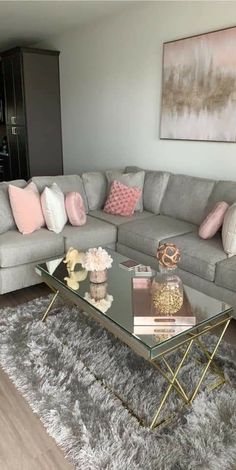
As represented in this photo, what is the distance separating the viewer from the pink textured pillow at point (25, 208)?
2.81 m

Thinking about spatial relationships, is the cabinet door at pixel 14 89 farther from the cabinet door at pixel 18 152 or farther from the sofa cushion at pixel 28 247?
the sofa cushion at pixel 28 247

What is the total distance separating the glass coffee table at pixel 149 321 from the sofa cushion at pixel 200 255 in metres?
0.45

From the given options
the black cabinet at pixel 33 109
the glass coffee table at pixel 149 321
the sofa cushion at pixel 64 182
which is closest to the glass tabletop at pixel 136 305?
the glass coffee table at pixel 149 321

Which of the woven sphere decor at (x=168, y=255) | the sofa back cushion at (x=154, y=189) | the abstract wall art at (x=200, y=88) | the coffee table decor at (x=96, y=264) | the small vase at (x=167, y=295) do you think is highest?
the abstract wall art at (x=200, y=88)

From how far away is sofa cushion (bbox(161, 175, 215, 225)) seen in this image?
118 inches

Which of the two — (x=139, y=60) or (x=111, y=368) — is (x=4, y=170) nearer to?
(x=139, y=60)

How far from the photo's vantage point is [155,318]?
1.70 m

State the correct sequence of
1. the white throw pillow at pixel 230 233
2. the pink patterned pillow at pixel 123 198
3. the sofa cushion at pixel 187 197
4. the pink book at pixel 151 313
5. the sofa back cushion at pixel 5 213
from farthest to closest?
the pink patterned pillow at pixel 123 198, the sofa cushion at pixel 187 197, the sofa back cushion at pixel 5 213, the white throw pillow at pixel 230 233, the pink book at pixel 151 313

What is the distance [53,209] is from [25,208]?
0.72 feet

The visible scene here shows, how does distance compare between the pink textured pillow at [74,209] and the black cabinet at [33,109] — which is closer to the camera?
the pink textured pillow at [74,209]

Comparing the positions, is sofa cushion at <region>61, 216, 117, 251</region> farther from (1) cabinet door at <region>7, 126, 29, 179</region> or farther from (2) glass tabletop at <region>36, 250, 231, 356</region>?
(1) cabinet door at <region>7, 126, 29, 179</region>

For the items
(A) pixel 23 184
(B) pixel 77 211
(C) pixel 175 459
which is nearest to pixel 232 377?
(C) pixel 175 459

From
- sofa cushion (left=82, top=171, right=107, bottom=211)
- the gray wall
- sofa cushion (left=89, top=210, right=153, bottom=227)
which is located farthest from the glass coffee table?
the gray wall

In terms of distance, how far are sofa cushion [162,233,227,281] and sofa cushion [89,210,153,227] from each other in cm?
65
